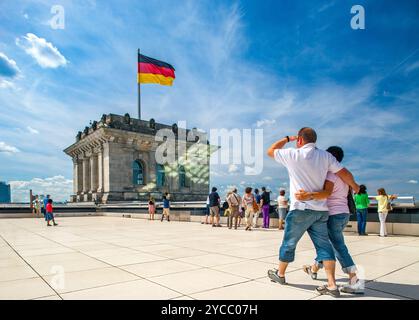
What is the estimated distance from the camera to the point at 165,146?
39.1m

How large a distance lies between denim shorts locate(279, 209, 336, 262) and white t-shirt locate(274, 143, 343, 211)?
9cm

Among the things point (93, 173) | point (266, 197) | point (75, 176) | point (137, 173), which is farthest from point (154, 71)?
point (266, 197)

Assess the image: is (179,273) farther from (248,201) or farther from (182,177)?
(182,177)

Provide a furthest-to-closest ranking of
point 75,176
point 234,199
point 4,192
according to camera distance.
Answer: point 4,192 → point 75,176 → point 234,199

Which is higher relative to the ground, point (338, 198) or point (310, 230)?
point (338, 198)

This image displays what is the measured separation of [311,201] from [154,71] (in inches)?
1331

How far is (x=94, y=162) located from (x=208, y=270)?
35.8m

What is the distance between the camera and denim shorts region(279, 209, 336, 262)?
3766 mm

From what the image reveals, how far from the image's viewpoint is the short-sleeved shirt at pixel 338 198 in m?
3.94

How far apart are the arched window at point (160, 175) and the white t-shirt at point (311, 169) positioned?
3539 cm

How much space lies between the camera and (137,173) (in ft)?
122
